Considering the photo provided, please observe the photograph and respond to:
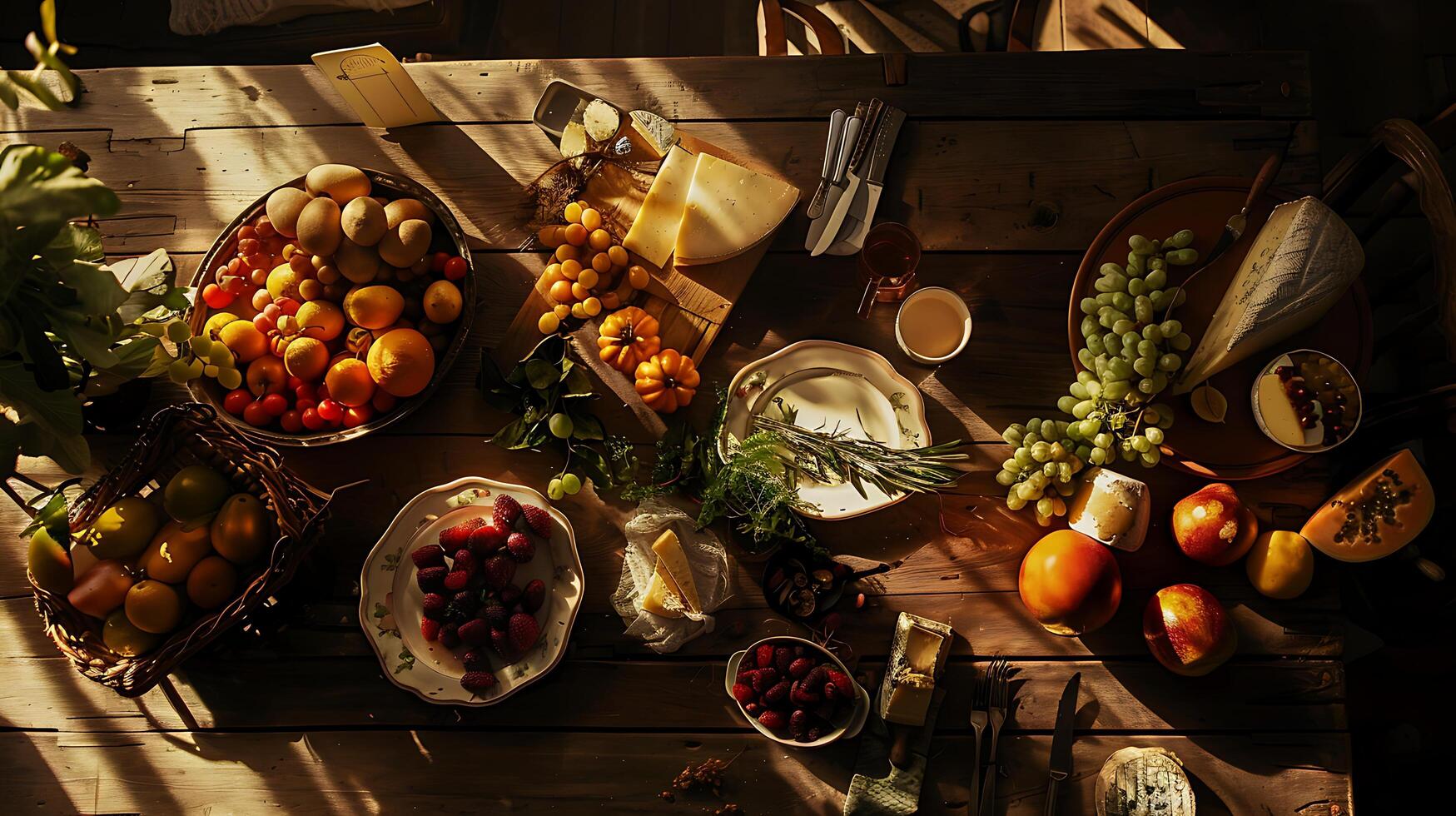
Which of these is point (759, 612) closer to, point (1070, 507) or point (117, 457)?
point (1070, 507)

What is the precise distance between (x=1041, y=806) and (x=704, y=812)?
1.97 feet

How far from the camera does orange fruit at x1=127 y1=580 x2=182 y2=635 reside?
1296mm

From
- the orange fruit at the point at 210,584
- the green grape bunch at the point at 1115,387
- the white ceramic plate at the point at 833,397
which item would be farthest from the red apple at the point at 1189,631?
the orange fruit at the point at 210,584

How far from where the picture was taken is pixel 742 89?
1684mm

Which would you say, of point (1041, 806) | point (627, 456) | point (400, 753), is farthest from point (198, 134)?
point (1041, 806)

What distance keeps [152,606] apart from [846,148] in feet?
4.74

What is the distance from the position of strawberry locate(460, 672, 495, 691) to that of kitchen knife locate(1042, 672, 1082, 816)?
99cm

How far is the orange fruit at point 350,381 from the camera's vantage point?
56.6 inches

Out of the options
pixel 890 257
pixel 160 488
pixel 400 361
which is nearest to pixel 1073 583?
pixel 890 257

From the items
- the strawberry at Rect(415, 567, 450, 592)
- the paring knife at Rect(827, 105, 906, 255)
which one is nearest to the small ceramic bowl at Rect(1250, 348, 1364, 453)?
the paring knife at Rect(827, 105, 906, 255)

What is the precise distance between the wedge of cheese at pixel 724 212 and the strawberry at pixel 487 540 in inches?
24.2

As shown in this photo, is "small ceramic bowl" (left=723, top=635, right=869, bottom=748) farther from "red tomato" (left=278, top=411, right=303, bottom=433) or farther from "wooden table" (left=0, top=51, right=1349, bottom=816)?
"red tomato" (left=278, top=411, right=303, bottom=433)

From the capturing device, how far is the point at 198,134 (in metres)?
1.71

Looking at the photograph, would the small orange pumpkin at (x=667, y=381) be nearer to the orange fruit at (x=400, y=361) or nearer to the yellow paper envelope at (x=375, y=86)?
the orange fruit at (x=400, y=361)
